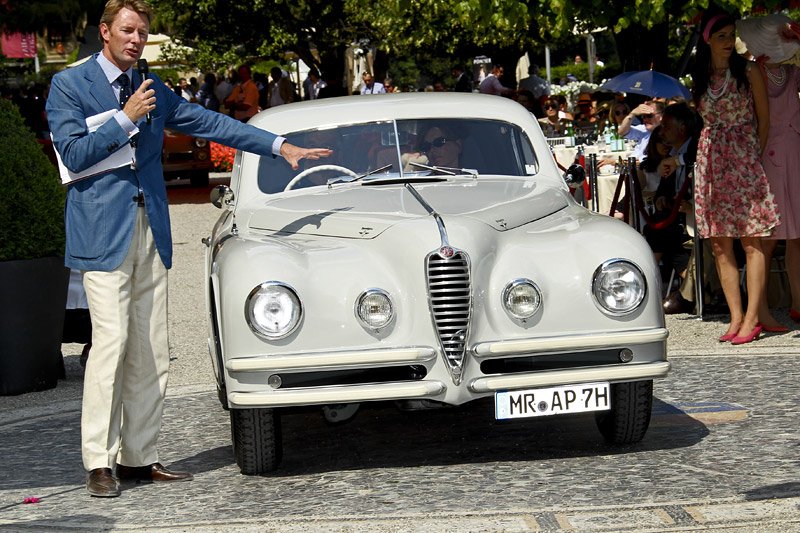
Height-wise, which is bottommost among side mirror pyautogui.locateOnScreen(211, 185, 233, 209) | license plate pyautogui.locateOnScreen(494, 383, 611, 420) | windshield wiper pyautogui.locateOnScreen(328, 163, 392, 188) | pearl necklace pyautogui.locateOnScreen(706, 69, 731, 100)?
license plate pyautogui.locateOnScreen(494, 383, 611, 420)

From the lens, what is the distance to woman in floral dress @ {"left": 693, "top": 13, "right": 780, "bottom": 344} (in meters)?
9.76

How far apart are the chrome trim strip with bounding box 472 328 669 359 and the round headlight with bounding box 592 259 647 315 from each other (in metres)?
0.12

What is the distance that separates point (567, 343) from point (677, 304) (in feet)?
17.1

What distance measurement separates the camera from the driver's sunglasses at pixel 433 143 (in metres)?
7.93

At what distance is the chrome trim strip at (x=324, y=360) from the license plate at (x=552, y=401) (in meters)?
0.42

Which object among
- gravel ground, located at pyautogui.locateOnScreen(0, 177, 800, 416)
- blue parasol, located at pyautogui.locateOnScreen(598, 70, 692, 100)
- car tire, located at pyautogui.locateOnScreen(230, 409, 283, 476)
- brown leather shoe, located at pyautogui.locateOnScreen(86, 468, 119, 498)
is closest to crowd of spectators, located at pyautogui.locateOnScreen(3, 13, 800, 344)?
gravel ground, located at pyautogui.locateOnScreen(0, 177, 800, 416)

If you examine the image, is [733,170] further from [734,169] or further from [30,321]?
[30,321]

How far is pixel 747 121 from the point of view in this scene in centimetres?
985

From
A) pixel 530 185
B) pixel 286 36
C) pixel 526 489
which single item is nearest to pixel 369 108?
pixel 530 185

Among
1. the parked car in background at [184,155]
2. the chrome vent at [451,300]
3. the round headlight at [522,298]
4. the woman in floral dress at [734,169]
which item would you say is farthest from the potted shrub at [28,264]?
the parked car in background at [184,155]

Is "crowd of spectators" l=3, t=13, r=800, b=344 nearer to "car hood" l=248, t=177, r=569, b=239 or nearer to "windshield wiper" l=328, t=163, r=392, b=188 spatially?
"windshield wiper" l=328, t=163, r=392, b=188

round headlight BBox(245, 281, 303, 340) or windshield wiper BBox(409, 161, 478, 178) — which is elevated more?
windshield wiper BBox(409, 161, 478, 178)

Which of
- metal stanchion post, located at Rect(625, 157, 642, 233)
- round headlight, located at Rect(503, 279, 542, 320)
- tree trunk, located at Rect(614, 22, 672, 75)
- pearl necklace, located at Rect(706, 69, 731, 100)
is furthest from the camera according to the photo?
tree trunk, located at Rect(614, 22, 672, 75)

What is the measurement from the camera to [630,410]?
6703 millimetres
